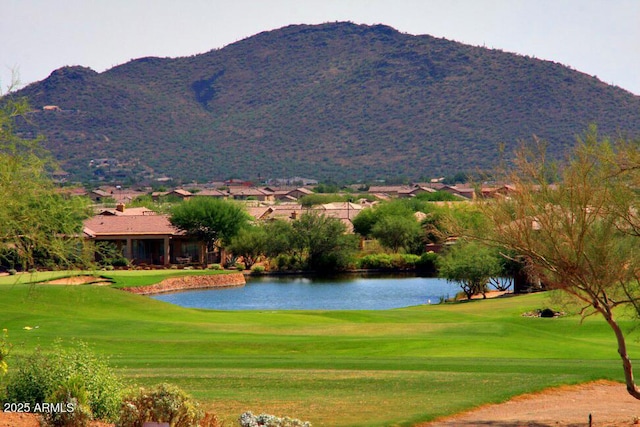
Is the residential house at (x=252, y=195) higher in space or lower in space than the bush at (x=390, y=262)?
higher

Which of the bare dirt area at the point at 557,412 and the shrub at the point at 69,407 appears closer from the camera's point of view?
the shrub at the point at 69,407

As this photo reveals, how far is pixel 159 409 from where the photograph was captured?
44.8 ft

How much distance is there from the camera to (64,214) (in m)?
17.2

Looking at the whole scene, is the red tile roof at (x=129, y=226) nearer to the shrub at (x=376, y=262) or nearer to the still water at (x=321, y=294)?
the still water at (x=321, y=294)

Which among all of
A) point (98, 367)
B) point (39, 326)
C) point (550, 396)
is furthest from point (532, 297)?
point (98, 367)

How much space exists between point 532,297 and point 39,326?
25521 mm

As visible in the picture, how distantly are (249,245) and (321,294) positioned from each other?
18811 mm

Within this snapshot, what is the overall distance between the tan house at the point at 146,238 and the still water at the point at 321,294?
8877 millimetres

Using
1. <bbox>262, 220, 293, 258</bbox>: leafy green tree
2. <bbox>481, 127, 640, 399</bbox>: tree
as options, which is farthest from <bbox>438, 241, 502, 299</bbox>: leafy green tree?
<bbox>481, 127, 640, 399</bbox>: tree

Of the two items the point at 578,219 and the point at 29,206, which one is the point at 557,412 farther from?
the point at 29,206

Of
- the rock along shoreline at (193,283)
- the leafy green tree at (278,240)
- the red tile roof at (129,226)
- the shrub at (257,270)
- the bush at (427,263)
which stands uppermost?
the red tile roof at (129,226)

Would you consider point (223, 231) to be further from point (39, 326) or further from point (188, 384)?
point (188, 384)

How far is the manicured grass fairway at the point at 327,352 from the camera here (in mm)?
18344

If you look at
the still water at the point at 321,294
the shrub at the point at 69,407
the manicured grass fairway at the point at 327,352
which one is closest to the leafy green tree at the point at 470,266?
the still water at the point at 321,294
